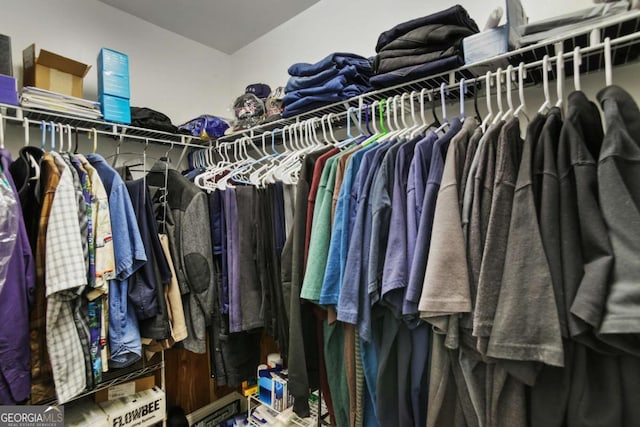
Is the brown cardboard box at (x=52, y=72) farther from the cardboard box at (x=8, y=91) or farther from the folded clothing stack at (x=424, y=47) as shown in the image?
the folded clothing stack at (x=424, y=47)

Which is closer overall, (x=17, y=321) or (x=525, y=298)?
(x=525, y=298)

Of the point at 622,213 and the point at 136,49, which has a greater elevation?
the point at 136,49

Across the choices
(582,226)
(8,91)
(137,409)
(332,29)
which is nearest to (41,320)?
(137,409)

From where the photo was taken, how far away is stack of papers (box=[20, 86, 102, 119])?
1.38 meters

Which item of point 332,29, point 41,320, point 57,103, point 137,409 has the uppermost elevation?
point 332,29

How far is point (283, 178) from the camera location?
4.25 ft

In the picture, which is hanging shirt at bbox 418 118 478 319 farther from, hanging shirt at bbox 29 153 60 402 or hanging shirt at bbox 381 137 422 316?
hanging shirt at bbox 29 153 60 402

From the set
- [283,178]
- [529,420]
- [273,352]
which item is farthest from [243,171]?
[529,420]

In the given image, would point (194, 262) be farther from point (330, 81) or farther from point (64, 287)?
point (330, 81)

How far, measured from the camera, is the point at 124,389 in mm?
1501

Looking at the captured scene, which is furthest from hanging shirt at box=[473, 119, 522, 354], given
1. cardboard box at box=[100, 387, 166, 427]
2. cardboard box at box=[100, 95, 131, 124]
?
cardboard box at box=[100, 95, 131, 124]

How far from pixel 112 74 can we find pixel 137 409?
1628mm

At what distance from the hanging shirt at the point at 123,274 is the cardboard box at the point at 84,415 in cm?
35

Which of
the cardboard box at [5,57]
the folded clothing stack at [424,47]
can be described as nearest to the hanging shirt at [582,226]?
the folded clothing stack at [424,47]
